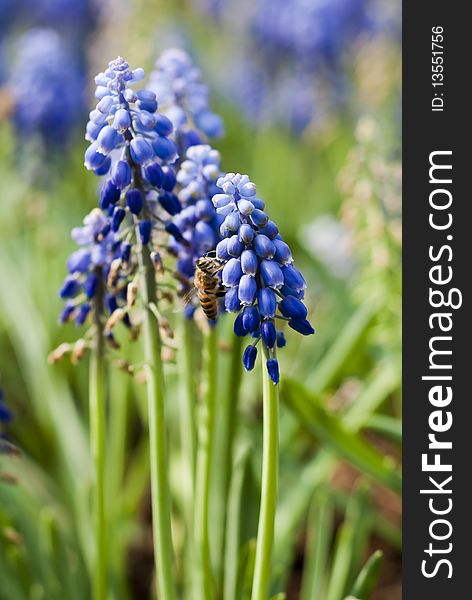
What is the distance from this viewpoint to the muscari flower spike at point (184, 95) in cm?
305

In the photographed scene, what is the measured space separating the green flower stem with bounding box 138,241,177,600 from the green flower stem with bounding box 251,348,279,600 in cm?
33

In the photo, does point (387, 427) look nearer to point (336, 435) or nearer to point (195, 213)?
point (336, 435)

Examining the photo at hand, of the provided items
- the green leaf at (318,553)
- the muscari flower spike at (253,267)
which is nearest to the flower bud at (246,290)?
the muscari flower spike at (253,267)

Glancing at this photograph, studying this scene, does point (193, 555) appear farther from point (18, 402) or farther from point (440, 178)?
point (18, 402)

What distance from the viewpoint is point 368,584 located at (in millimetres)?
3098

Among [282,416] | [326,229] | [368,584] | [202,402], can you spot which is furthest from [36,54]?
[368,584]

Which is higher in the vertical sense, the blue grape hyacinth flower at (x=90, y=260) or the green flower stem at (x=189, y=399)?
the blue grape hyacinth flower at (x=90, y=260)

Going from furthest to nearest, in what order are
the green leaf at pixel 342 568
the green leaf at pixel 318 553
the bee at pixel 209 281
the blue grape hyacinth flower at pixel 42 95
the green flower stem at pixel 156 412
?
the blue grape hyacinth flower at pixel 42 95 < the green leaf at pixel 318 553 < the green leaf at pixel 342 568 < the green flower stem at pixel 156 412 < the bee at pixel 209 281

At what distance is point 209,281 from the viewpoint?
97.0 inches

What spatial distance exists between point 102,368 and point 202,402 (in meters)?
0.41

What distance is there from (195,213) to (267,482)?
0.85 metres

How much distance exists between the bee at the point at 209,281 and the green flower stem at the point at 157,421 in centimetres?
18

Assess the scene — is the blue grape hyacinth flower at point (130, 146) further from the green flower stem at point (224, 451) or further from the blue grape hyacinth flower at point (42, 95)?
the blue grape hyacinth flower at point (42, 95)

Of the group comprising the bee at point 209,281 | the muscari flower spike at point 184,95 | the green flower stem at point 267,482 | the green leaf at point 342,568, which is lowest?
the green leaf at point 342,568
